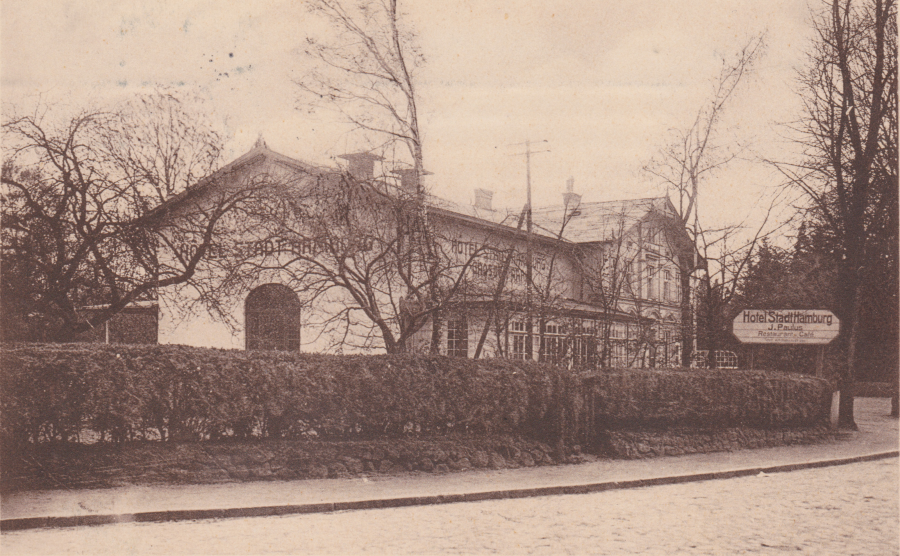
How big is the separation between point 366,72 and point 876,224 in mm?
12062

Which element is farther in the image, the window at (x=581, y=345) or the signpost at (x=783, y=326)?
the window at (x=581, y=345)

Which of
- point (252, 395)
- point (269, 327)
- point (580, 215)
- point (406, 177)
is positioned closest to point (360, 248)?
point (252, 395)

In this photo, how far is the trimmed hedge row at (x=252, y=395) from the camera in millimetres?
9195

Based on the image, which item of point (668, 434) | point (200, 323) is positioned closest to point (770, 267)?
point (668, 434)

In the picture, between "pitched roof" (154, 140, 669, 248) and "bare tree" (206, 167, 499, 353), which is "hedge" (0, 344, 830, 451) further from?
"pitched roof" (154, 140, 669, 248)

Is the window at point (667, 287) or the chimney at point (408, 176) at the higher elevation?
the chimney at point (408, 176)

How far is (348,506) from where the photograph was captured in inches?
356

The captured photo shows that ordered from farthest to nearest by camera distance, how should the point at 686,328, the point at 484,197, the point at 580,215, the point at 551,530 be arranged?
1. the point at 484,197
2. the point at 580,215
3. the point at 686,328
4. the point at 551,530

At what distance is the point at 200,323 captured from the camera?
23078 millimetres

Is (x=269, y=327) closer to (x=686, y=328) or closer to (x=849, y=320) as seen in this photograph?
(x=686, y=328)

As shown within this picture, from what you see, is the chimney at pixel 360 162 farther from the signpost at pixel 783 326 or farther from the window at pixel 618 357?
the signpost at pixel 783 326

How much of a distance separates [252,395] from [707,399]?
8.55 meters

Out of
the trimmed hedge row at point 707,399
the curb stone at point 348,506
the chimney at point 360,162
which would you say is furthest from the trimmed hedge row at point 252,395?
the chimney at point 360,162

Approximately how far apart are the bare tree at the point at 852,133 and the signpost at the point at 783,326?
5.92 ft
